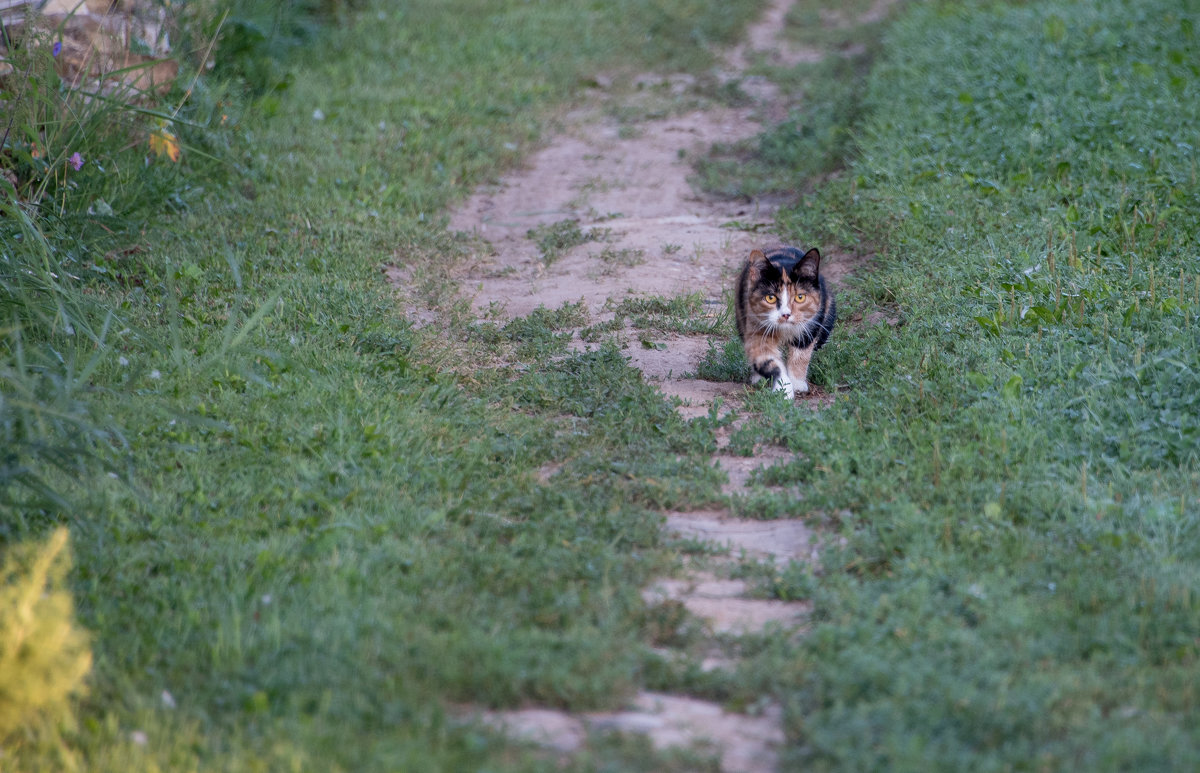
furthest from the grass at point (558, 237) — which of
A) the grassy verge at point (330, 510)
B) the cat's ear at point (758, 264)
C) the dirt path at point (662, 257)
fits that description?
the cat's ear at point (758, 264)

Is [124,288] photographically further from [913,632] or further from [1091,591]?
[1091,591]

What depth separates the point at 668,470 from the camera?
437 centimetres

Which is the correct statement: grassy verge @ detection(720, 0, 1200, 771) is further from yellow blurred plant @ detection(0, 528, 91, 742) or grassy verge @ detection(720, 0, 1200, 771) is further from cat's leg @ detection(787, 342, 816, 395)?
yellow blurred plant @ detection(0, 528, 91, 742)

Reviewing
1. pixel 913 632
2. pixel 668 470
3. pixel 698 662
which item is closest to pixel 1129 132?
pixel 668 470

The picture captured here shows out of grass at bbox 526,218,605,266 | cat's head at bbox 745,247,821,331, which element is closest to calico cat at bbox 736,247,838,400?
cat's head at bbox 745,247,821,331

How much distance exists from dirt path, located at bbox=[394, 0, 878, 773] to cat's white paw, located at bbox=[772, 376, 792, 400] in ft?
0.69

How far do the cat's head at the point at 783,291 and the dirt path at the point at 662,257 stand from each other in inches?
17.1

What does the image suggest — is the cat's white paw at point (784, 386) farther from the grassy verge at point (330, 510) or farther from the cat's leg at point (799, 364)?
the grassy verge at point (330, 510)

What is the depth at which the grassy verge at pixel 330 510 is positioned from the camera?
294cm

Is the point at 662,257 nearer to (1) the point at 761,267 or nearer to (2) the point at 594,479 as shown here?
(1) the point at 761,267

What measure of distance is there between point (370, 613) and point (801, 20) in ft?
37.4

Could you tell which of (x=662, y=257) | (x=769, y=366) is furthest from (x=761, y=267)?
(x=662, y=257)

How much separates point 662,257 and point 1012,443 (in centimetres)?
328

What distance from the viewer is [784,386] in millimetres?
5105
